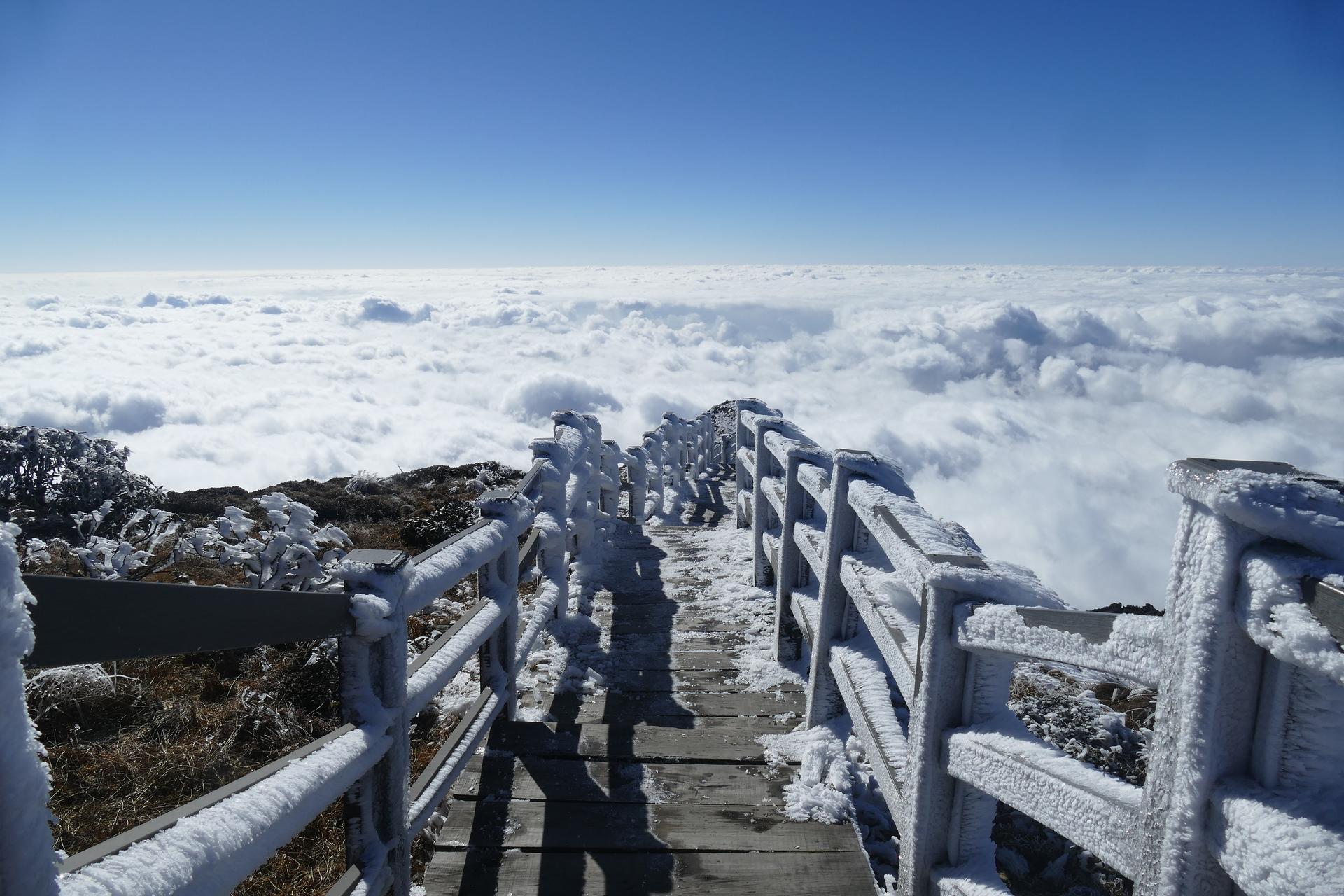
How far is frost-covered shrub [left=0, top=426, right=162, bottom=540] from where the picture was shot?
49.7 feet

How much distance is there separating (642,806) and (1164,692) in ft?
7.84

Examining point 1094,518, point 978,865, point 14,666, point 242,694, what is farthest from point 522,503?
point 1094,518

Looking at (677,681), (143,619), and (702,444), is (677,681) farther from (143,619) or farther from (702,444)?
(702,444)

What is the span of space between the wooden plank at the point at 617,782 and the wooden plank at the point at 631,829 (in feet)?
0.16

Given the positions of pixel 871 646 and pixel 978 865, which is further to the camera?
pixel 871 646

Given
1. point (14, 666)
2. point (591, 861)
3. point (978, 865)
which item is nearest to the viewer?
point (14, 666)

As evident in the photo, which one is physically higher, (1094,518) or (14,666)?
(14,666)

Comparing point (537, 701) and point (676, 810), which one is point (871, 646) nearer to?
point (676, 810)

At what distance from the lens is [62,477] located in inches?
619

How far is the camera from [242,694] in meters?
4.84

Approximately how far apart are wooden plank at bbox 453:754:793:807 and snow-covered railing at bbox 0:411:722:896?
0.74 ft

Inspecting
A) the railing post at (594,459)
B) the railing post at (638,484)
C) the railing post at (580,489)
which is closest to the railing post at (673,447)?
the railing post at (638,484)

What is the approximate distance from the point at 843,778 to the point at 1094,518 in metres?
185

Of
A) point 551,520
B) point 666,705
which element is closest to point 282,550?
point 551,520
